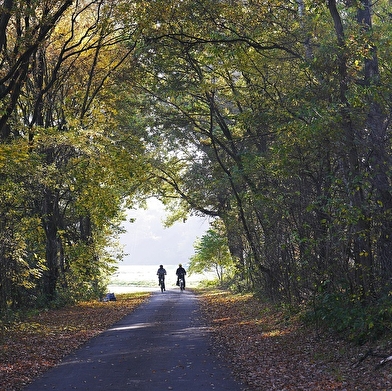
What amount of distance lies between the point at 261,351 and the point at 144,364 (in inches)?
101

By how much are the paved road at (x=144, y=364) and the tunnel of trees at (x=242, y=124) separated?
2.87 m

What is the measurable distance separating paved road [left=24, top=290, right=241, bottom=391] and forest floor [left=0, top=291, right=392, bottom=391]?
345 mm

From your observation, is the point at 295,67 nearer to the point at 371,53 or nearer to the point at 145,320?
the point at 371,53

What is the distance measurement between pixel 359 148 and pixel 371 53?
83.1 inches

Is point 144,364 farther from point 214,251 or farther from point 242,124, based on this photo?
point 214,251

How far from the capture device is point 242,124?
722 inches

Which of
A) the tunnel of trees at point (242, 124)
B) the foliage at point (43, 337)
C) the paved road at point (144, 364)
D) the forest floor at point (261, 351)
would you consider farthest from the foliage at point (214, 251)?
the paved road at point (144, 364)

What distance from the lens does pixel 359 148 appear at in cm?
1108

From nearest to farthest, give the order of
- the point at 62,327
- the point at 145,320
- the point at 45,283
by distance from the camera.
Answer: the point at 62,327, the point at 145,320, the point at 45,283

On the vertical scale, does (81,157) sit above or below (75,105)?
below

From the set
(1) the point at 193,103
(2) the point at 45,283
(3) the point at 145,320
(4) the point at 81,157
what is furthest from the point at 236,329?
(2) the point at 45,283

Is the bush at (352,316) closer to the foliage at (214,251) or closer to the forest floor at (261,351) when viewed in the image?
the forest floor at (261,351)

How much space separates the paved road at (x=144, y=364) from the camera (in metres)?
9.03

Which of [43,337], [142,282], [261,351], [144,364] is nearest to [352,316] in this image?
[261,351]
